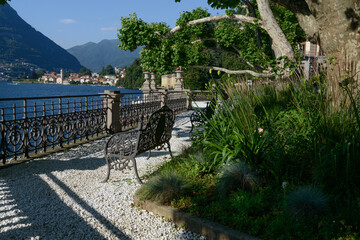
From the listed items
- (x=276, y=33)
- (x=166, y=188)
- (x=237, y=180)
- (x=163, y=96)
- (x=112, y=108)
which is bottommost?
(x=166, y=188)

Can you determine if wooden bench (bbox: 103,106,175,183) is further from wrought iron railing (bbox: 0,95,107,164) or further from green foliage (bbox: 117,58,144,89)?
green foliage (bbox: 117,58,144,89)

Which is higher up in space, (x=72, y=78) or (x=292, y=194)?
(x=72, y=78)

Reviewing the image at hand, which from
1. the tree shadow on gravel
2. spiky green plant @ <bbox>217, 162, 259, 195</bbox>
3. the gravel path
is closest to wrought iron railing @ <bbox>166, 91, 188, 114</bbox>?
the gravel path

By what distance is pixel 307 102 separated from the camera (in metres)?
4.06

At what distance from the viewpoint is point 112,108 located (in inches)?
369

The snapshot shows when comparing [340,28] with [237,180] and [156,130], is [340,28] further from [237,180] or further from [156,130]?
[156,130]

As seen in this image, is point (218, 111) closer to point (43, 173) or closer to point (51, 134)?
point (43, 173)

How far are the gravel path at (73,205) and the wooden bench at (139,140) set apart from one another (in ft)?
1.22

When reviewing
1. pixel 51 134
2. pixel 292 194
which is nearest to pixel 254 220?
pixel 292 194

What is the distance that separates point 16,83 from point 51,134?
19137 cm

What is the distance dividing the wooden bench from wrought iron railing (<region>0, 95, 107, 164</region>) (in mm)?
1953

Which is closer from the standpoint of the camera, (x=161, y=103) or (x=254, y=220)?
(x=254, y=220)

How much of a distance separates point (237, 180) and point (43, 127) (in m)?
5.04

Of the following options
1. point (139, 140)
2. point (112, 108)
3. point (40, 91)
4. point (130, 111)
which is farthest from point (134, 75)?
point (139, 140)
